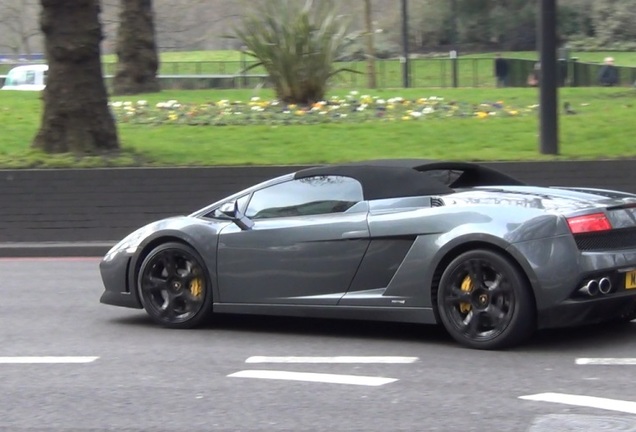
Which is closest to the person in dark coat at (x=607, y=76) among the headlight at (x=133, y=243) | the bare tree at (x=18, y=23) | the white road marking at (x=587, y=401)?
the headlight at (x=133, y=243)

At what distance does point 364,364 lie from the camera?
7352mm

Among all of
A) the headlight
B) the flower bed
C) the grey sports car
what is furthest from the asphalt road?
the flower bed

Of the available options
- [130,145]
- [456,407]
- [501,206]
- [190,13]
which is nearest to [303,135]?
[130,145]

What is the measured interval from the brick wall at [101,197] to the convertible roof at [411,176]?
6041mm

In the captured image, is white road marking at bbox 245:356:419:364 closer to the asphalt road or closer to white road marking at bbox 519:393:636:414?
the asphalt road

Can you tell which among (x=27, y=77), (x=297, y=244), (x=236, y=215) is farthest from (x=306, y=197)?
(x=27, y=77)

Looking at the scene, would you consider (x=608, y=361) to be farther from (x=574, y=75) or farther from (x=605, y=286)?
(x=574, y=75)

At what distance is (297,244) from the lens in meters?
8.12

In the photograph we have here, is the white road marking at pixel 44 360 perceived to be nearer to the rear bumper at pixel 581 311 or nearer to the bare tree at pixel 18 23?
the rear bumper at pixel 581 311

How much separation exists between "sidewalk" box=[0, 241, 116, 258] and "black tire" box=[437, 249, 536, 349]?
762 cm

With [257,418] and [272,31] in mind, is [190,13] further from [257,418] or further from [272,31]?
[257,418]

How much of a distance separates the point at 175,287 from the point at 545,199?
2.95 m

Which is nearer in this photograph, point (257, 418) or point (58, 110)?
point (257, 418)

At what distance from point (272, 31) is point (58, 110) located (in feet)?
16.3
